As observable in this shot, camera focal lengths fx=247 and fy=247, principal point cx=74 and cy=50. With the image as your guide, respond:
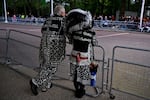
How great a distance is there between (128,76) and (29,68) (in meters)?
3.01

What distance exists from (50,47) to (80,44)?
67 centimetres

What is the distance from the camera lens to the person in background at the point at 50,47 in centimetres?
473

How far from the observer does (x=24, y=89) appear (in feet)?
17.4

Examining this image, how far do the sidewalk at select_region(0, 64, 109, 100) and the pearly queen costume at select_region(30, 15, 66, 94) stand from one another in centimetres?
25

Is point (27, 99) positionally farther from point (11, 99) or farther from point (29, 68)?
point (29, 68)

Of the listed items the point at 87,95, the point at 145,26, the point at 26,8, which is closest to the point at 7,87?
the point at 87,95

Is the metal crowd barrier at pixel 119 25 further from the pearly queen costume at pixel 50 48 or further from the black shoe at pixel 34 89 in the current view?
the black shoe at pixel 34 89

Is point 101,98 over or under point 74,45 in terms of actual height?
under

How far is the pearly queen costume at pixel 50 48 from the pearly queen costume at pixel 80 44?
22 cm

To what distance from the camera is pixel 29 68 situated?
276 inches

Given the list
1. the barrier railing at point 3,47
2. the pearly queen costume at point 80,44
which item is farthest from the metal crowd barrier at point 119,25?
the pearly queen costume at point 80,44

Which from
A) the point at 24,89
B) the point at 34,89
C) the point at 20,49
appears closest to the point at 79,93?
the point at 34,89

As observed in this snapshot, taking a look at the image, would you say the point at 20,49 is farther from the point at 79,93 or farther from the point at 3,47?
the point at 79,93

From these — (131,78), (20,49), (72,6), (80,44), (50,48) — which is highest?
(72,6)
